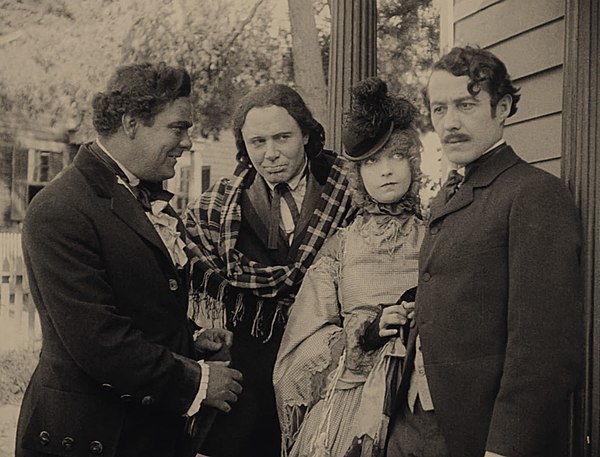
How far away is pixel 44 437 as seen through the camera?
222 centimetres

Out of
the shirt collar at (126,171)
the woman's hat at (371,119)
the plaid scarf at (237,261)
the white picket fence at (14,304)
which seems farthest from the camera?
the white picket fence at (14,304)

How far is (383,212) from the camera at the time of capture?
2629 mm

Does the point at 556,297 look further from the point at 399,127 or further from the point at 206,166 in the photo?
the point at 206,166

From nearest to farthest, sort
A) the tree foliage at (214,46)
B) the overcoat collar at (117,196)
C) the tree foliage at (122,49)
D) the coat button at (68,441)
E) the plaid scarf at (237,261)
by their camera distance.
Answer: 1. the coat button at (68,441)
2. the overcoat collar at (117,196)
3. the plaid scarf at (237,261)
4. the tree foliage at (122,49)
5. the tree foliage at (214,46)

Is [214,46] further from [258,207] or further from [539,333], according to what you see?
[539,333]

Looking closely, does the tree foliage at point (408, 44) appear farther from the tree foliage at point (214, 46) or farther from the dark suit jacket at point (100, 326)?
the dark suit jacket at point (100, 326)

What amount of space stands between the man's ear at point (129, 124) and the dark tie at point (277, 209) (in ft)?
2.30

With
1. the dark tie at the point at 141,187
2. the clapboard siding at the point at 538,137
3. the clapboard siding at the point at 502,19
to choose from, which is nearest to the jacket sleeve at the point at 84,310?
the dark tie at the point at 141,187

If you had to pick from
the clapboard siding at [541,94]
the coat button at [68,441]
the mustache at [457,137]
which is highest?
the clapboard siding at [541,94]

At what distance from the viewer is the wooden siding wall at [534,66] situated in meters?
Result: 3.65

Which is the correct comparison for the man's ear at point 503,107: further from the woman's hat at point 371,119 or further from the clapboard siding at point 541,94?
the clapboard siding at point 541,94

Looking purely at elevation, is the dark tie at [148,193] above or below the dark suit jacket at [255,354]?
above

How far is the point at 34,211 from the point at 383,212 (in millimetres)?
1016

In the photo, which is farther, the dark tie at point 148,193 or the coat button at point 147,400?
the dark tie at point 148,193
